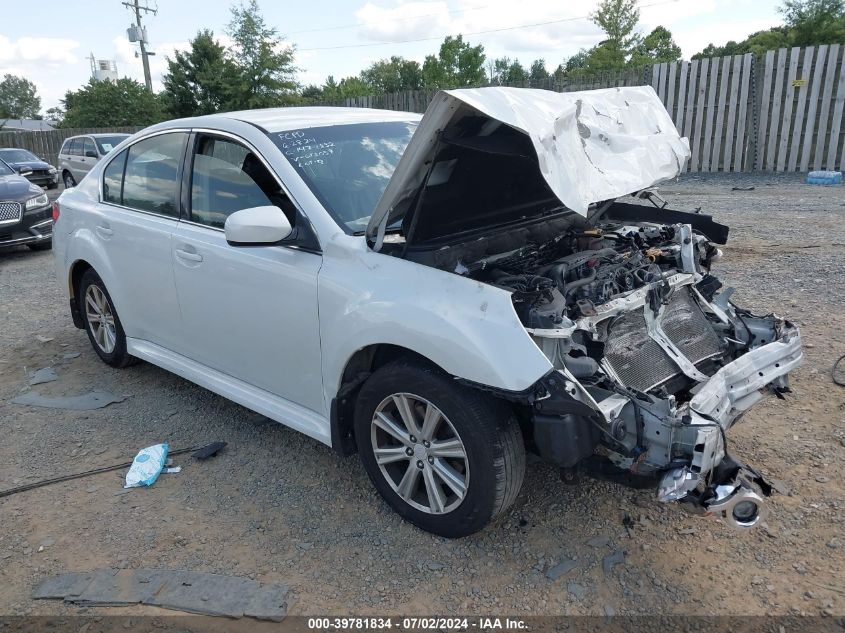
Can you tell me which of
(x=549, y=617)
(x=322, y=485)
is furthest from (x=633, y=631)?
(x=322, y=485)

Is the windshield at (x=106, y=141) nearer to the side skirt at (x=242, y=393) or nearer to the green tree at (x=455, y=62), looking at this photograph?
the side skirt at (x=242, y=393)

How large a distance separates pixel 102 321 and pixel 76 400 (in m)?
0.66

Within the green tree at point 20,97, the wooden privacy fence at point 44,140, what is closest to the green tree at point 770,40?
the wooden privacy fence at point 44,140

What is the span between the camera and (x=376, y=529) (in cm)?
316

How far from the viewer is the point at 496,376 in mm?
2555

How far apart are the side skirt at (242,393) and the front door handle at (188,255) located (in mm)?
693

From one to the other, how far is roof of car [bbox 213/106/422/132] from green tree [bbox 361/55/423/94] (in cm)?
6069

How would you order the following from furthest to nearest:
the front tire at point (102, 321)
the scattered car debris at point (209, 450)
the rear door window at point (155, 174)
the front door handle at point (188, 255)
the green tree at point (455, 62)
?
the green tree at point (455, 62) < the front tire at point (102, 321) < the rear door window at point (155, 174) < the scattered car debris at point (209, 450) < the front door handle at point (188, 255)

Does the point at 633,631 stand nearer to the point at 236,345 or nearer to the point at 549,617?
the point at 549,617

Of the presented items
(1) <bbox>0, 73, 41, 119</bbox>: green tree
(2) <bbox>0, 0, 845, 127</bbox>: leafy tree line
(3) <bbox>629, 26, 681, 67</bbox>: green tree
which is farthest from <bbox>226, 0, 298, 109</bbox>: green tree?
(1) <bbox>0, 73, 41, 119</bbox>: green tree

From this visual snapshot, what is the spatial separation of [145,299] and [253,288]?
52.1 inches

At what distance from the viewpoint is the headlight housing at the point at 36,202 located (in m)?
10.3

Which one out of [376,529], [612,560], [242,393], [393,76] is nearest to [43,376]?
[242,393]

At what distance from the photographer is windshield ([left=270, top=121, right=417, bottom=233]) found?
3.34m
